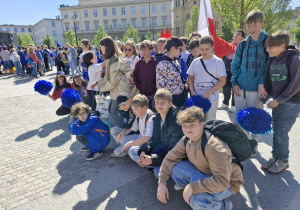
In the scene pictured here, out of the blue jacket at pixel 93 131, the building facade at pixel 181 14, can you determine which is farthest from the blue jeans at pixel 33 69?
the building facade at pixel 181 14

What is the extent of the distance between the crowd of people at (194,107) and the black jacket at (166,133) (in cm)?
1

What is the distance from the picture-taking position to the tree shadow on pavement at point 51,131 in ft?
13.8

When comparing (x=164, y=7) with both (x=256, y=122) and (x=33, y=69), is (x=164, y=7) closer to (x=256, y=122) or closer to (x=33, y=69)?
(x=33, y=69)

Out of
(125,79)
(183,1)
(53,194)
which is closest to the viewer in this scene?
(53,194)

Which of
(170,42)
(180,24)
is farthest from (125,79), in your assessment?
(180,24)

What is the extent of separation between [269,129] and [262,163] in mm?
909

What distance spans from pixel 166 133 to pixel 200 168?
0.79m

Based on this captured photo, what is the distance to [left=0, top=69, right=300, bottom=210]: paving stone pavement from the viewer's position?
2365 mm

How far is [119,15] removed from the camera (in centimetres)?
6538

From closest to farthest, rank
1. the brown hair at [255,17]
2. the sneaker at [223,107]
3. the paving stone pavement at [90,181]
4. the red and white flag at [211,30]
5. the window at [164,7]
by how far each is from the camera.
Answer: the paving stone pavement at [90,181]
the brown hair at [255,17]
the red and white flag at [211,30]
the sneaker at [223,107]
the window at [164,7]

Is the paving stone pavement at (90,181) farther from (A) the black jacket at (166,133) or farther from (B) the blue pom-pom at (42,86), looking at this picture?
(B) the blue pom-pom at (42,86)

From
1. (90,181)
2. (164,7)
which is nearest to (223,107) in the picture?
(90,181)

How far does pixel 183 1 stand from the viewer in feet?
205

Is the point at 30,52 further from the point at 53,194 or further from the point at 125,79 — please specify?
the point at 53,194
